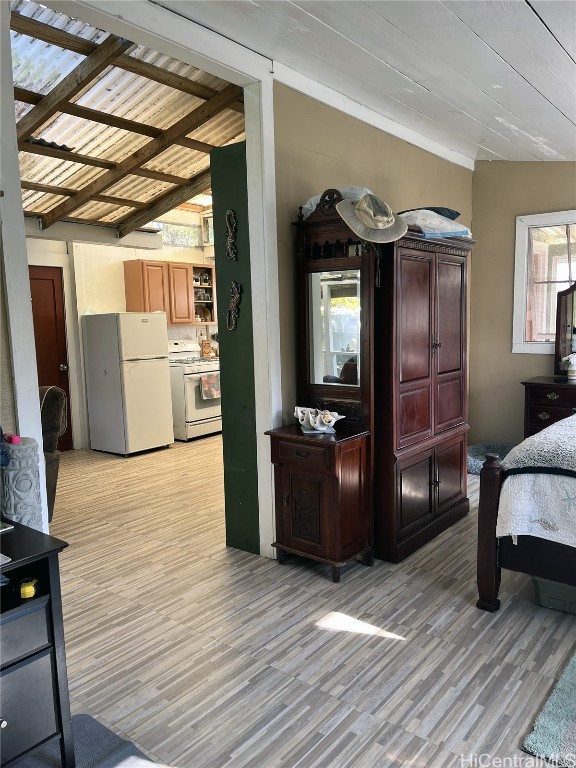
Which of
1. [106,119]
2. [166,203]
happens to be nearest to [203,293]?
[166,203]

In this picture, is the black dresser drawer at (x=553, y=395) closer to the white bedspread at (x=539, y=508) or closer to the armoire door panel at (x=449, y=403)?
the armoire door panel at (x=449, y=403)

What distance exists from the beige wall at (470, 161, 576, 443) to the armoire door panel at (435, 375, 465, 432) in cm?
166

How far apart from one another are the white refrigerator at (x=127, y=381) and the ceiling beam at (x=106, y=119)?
1.91 meters

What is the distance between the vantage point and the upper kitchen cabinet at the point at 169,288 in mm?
6836

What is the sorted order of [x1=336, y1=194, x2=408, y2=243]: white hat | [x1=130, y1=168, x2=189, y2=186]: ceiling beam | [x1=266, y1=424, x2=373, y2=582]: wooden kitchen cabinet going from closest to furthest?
[x1=336, y1=194, x2=408, y2=243]: white hat, [x1=266, y1=424, x2=373, y2=582]: wooden kitchen cabinet, [x1=130, y1=168, x2=189, y2=186]: ceiling beam

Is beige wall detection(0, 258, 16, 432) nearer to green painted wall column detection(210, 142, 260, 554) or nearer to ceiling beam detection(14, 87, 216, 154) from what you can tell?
green painted wall column detection(210, 142, 260, 554)

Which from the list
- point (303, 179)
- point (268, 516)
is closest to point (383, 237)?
point (303, 179)

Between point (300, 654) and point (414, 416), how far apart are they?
1.52 metres

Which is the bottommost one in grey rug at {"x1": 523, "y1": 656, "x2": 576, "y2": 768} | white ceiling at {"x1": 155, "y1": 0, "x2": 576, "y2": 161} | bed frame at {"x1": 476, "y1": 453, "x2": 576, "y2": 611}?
grey rug at {"x1": 523, "y1": 656, "x2": 576, "y2": 768}

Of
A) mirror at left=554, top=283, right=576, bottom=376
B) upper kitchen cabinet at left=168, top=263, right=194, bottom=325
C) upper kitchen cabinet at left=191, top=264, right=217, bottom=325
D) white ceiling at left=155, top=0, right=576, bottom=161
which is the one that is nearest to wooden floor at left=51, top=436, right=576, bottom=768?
mirror at left=554, top=283, right=576, bottom=376

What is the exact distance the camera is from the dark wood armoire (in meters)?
3.08

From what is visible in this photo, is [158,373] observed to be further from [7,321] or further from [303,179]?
[7,321]

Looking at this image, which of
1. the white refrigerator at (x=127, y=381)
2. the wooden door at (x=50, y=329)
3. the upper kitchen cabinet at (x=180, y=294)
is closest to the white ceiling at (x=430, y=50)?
the white refrigerator at (x=127, y=381)

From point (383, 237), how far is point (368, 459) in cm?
122
